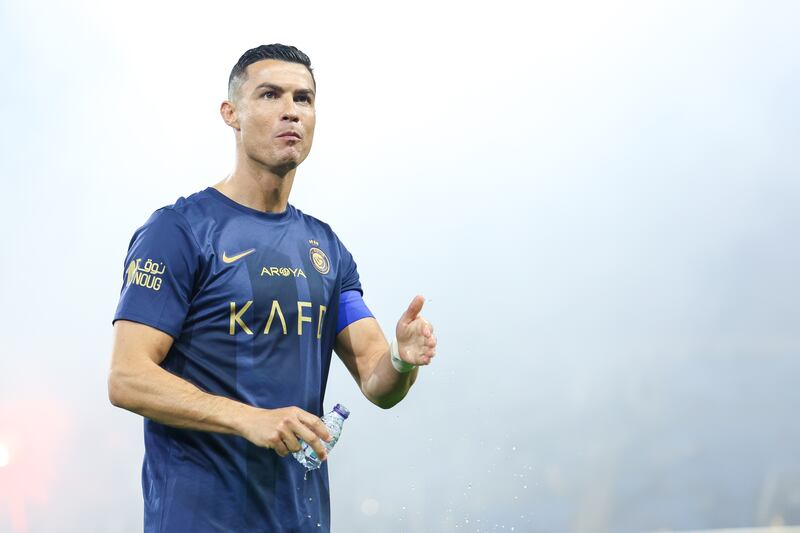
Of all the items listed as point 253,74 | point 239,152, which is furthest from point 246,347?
point 253,74

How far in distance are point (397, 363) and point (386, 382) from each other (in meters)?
0.13

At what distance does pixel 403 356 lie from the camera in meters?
3.29

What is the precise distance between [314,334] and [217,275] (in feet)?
1.35

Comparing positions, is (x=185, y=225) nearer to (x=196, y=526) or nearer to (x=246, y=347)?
(x=246, y=347)

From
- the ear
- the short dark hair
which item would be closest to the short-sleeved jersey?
the ear

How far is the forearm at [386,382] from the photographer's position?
347 cm

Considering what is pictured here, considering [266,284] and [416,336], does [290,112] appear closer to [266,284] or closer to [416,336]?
[266,284]

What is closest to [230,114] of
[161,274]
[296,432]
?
[161,274]

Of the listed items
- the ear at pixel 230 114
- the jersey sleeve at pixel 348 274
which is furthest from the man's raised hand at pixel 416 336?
the ear at pixel 230 114

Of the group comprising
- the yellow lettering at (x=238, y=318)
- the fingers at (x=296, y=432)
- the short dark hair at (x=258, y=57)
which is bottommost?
the fingers at (x=296, y=432)

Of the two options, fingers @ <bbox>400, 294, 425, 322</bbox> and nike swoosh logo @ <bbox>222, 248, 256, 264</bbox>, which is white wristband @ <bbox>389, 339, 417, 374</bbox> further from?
nike swoosh logo @ <bbox>222, 248, 256, 264</bbox>

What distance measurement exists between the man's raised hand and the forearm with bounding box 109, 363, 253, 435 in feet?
1.97

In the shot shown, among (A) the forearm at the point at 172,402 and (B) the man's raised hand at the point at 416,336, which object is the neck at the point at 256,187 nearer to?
(B) the man's raised hand at the point at 416,336

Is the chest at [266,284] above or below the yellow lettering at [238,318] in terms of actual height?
above
